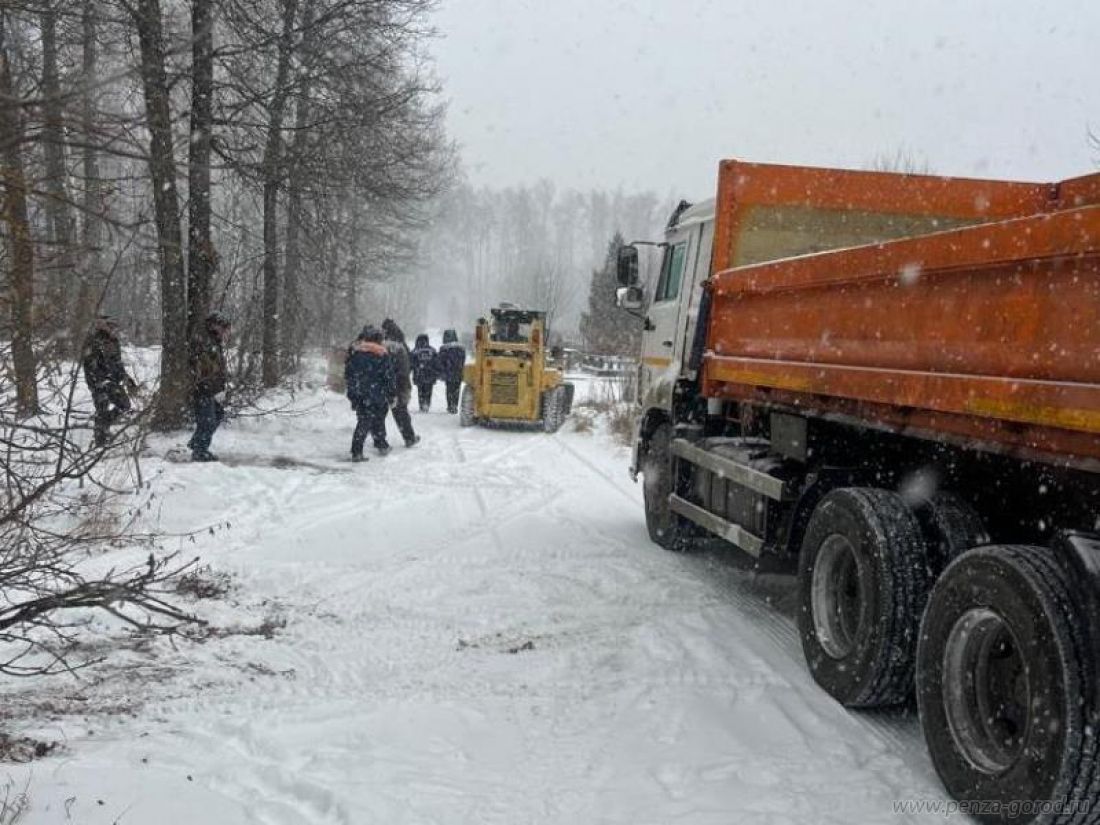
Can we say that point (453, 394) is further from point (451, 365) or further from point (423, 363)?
point (423, 363)

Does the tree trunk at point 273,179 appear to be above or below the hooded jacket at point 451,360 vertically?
above

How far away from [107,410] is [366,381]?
7.91m

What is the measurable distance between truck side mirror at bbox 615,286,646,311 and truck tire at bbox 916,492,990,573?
4.66 metres

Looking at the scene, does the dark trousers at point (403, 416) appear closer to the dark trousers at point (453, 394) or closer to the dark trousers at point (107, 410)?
the dark trousers at point (453, 394)

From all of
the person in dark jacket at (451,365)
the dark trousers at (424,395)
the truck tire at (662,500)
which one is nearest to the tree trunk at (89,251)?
the truck tire at (662,500)

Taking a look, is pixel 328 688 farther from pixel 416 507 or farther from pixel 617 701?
pixel 416 507

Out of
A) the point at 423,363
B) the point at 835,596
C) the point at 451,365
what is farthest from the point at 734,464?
the point at 423,363

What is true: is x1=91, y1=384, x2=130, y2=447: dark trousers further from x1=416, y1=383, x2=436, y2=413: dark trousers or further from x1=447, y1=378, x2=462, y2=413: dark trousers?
x1=416, y1=383, x2=436, y2=413: dark trousers

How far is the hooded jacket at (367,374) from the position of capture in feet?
38.5

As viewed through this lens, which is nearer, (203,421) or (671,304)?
(671,304)

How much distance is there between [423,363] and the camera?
1984 centimetres

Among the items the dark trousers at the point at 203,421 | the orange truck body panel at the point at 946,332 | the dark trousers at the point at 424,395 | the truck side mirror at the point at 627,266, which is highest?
the truck side mirror at the point at 627,266

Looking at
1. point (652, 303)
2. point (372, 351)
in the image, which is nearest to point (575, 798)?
point (652, 303)

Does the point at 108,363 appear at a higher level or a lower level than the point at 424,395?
higher
